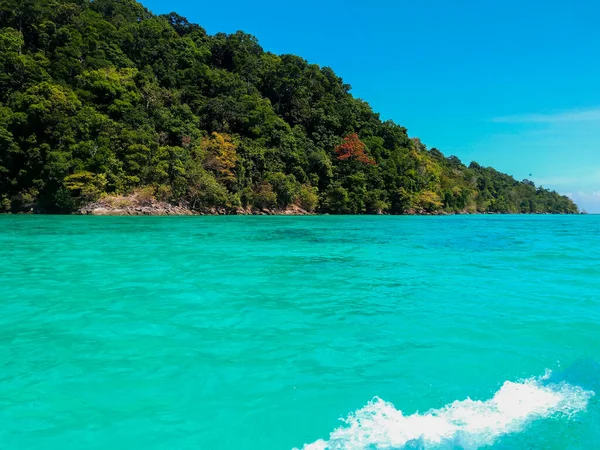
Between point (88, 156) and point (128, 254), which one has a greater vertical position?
point (88, 156)

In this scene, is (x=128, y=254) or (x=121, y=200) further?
(x=121, y=200)

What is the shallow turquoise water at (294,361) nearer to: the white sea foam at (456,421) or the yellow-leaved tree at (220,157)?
the white sea foam at (456,421)

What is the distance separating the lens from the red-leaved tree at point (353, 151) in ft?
180

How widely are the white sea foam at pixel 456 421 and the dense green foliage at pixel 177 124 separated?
37788 mm

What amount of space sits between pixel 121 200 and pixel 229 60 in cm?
3907

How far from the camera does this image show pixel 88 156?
118ft

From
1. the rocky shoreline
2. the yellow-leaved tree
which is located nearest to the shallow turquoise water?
the rocky shoreline

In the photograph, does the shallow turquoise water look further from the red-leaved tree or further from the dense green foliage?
the red-leaved tree

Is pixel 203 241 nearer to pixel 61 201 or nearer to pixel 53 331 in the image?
pixel 53 331

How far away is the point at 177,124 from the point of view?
43812mm

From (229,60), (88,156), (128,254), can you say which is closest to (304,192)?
(88,156)

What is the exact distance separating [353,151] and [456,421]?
53.9 m

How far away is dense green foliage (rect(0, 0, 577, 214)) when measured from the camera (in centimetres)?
3597

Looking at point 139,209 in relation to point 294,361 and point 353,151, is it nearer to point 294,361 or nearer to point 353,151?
point 353,151
